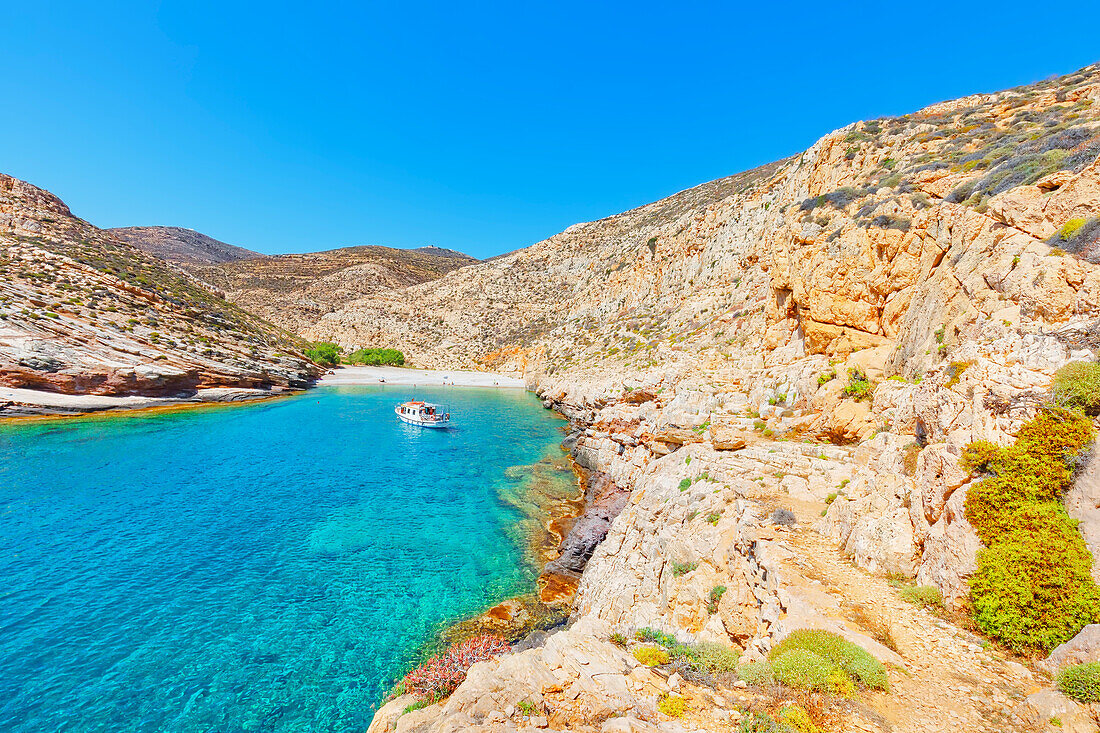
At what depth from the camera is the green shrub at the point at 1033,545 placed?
18.0 ft

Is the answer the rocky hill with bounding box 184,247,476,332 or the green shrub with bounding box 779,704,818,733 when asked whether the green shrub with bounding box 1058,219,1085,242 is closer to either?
the green shrub with bounding box 779,704,818,733

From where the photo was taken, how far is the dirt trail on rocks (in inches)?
188

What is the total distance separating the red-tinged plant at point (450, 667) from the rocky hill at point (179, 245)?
15186 centimetres

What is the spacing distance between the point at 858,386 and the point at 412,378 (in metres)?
72.2

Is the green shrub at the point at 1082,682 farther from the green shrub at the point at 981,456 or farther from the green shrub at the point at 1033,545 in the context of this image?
the green shrub at the point at 981,456

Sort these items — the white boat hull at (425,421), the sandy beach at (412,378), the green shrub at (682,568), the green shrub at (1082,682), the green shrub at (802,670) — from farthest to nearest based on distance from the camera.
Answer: the sandy beach at (412,378), the white boat hull at (425,421), the green shrub at (682,568), the green shrub at (802,670), the green shrub at (1082,682)

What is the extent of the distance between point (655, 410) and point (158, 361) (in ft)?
163

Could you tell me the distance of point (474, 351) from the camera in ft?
293

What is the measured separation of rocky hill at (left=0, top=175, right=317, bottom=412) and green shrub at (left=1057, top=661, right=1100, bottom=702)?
57.5 metres

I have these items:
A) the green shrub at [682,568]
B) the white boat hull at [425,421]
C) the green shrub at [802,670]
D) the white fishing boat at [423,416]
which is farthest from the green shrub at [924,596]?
the white fishing boat at [423,416]

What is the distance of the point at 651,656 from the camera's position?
689 centimetres

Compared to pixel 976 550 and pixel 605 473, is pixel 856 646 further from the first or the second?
pixel 605 473

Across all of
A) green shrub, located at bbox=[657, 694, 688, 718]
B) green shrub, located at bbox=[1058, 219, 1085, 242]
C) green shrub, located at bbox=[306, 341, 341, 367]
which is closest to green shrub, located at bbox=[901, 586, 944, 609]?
green shrub, located at bbox=[657, 694, 688, 718]

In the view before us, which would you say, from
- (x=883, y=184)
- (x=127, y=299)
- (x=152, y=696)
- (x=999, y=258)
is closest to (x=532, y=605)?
(x=152, y=696)
